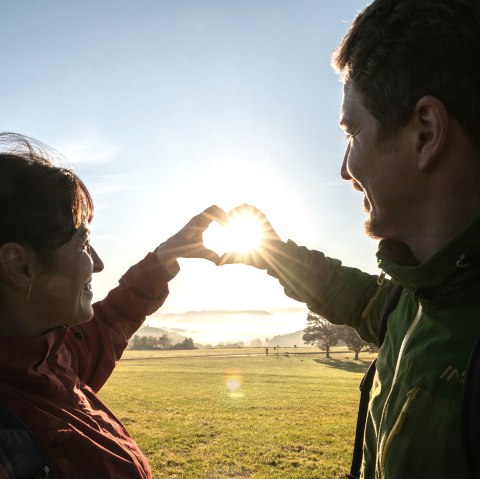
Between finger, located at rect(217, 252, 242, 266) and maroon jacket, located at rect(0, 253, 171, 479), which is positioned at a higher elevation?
finger, located at rect(217, 252, 242, 266)

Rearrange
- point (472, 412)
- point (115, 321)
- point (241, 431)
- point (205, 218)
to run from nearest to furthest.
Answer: point (472, 412) → point (115, 321) → point (205, 218) → point (241, 431)

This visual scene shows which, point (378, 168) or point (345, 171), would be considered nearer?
point (378, 168)

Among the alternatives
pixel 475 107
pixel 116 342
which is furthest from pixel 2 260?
pixel 475 107

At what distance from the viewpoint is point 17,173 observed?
242 centimetres

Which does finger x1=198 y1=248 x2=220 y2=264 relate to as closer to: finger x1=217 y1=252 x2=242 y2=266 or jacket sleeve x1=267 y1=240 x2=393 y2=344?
finger x1=217 y1=252 x2=242 y2=266

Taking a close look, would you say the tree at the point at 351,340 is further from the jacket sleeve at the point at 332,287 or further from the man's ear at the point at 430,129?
the man's ear at the point at 430,129

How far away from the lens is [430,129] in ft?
5.77

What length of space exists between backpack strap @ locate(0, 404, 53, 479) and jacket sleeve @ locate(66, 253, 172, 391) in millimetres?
1149

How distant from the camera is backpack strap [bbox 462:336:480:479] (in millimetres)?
1334

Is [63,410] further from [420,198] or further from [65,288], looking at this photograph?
[420,198]

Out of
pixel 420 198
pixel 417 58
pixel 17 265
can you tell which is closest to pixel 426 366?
pixel 420 198

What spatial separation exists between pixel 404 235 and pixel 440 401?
2.44 feet

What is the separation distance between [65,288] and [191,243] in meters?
1.16

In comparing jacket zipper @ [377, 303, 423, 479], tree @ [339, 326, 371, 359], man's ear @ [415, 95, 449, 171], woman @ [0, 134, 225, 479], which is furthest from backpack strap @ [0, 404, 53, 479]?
tree @ [339, 326, 371, 359]
